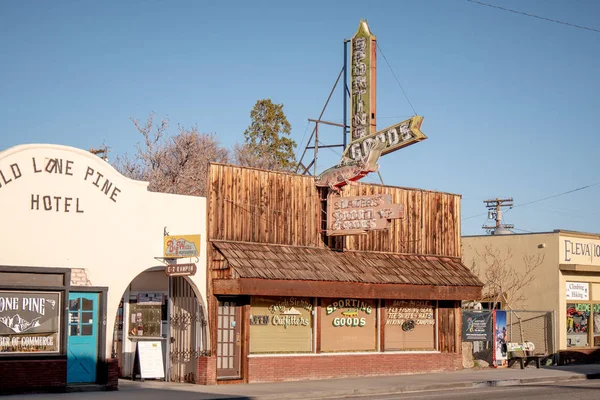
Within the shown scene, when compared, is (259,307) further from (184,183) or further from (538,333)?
(184,183)

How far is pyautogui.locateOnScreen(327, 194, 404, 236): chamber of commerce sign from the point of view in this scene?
80.7 feet

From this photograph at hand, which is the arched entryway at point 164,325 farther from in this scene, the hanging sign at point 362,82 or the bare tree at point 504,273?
the bare tree at point 504,273

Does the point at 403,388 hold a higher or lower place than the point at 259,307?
lower

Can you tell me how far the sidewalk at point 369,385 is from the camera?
21252 millimetres

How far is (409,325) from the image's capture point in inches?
1116

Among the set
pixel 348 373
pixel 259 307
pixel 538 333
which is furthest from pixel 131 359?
pixel 538 333

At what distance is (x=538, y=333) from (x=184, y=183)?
82.6 ft

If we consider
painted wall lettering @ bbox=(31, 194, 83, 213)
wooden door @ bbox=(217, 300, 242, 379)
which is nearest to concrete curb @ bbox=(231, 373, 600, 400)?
wooden door @ bbox=(217, 300, 242, 379)

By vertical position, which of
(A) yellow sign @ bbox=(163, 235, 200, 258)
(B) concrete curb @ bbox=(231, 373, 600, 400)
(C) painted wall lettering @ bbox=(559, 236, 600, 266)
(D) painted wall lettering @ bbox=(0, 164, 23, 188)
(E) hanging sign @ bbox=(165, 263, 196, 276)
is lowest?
(B) concrete curb @ bbox=(231, 373, 600, 400)

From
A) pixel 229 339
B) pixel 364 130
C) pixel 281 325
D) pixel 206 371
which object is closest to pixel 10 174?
pixel 206 371

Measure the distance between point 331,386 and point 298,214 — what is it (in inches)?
212

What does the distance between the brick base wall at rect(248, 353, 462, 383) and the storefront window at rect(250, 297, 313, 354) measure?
33 cm

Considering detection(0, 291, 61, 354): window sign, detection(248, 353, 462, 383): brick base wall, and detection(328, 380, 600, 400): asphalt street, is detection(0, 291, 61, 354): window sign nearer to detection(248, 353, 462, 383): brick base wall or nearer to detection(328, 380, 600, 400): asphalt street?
detection(248, 353, 462, 383): brick base wall

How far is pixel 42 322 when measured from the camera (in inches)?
811
